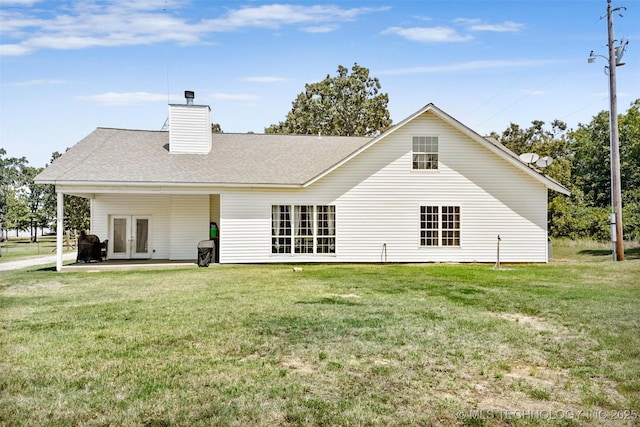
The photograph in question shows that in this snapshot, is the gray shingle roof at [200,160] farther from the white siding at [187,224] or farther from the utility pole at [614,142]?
the utility pole at [614,142]

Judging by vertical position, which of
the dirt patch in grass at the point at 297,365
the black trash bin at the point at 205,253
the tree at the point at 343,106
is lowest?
the dirt patch in grass at the point at 297,365

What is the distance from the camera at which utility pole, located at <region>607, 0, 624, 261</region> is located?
18234 millimetres

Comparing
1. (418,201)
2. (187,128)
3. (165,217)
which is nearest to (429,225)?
(418,201)

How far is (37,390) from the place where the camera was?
16.2 ft

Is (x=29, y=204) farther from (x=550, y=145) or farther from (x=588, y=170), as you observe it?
(x=588, y=170)

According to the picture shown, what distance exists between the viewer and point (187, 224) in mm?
20266

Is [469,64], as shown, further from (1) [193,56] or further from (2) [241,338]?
(2) [241,338]

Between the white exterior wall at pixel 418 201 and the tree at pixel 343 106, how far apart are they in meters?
25.8

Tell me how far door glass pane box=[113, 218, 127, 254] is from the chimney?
3.80 meters

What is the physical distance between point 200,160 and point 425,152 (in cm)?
892

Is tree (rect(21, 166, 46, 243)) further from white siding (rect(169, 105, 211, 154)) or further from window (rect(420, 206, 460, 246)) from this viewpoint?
window (rect(420, 206, 460, 246))

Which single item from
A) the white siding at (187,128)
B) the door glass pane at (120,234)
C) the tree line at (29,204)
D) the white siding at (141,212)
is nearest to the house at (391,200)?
the white siding at (187,128)

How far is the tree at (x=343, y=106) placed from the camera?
43.9m

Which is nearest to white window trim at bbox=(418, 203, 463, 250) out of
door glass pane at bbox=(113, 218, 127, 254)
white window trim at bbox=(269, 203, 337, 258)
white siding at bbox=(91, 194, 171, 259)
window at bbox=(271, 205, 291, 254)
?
white window trim at bbox=(269, 203, 337, 258)
